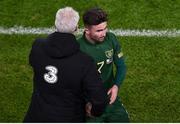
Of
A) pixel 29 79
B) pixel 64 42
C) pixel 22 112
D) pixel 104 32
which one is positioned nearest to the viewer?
pixel 64 42

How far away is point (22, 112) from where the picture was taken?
22.2 ft

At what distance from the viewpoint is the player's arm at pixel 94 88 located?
13.9ft

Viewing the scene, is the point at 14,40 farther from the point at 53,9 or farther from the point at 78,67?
the point at 78,67

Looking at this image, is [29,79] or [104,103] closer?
[104,103]

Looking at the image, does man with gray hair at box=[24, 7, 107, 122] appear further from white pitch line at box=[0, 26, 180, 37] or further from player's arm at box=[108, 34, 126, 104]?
white pitch line at box=[0, 26, 180, 37]

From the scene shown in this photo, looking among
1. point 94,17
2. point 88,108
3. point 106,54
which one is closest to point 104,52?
point 106,54

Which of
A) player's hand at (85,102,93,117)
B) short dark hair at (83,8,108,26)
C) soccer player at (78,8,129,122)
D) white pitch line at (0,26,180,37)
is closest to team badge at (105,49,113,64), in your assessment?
soccer player at (78,8,129,122)

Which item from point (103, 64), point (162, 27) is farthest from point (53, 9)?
point (103, 64)

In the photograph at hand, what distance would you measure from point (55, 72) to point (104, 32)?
830 millimetres

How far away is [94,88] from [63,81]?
0.93ft

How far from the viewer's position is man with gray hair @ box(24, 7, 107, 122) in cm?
421

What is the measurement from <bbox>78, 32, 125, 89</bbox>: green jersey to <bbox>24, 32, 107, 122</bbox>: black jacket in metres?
0.70

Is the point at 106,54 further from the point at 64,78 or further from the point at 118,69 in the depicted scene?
the point at 64,78

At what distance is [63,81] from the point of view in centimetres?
430
